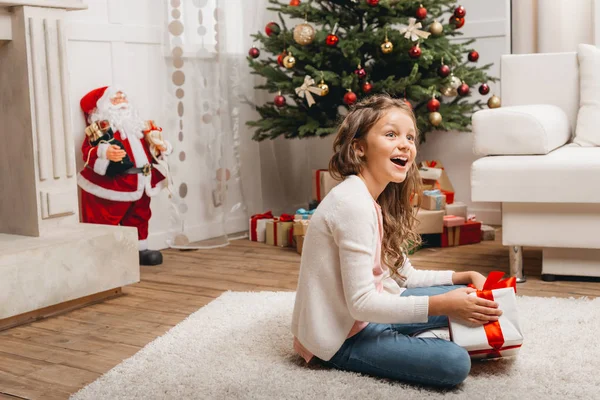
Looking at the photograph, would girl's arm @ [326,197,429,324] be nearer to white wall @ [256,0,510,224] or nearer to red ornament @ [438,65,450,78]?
red ornament @ [438,65,450,78]

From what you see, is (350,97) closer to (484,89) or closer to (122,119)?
(484,89)

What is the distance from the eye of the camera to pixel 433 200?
3252 millimetres

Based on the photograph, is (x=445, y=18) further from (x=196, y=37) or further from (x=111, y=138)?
(x=111, y=138)

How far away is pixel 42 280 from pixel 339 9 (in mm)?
1864

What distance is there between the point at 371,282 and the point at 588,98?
1670 mm

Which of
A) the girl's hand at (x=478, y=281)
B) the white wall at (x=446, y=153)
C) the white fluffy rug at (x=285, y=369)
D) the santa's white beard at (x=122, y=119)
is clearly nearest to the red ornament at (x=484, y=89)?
the white wall at (x=446, y=153)

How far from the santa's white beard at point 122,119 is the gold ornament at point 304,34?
2.66 ft

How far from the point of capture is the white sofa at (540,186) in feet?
7.75

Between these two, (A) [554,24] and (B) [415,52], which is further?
(A) [554,24]

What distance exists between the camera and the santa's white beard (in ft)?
9.37

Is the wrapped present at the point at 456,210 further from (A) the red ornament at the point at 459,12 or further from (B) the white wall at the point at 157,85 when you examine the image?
(B) the white wall at the point at 157,85

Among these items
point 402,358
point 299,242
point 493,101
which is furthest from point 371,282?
point 493,101

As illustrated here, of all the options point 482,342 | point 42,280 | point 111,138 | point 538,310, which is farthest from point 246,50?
point 482,342

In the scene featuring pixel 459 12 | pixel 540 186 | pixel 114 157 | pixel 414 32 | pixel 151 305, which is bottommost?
pixel 151 305
